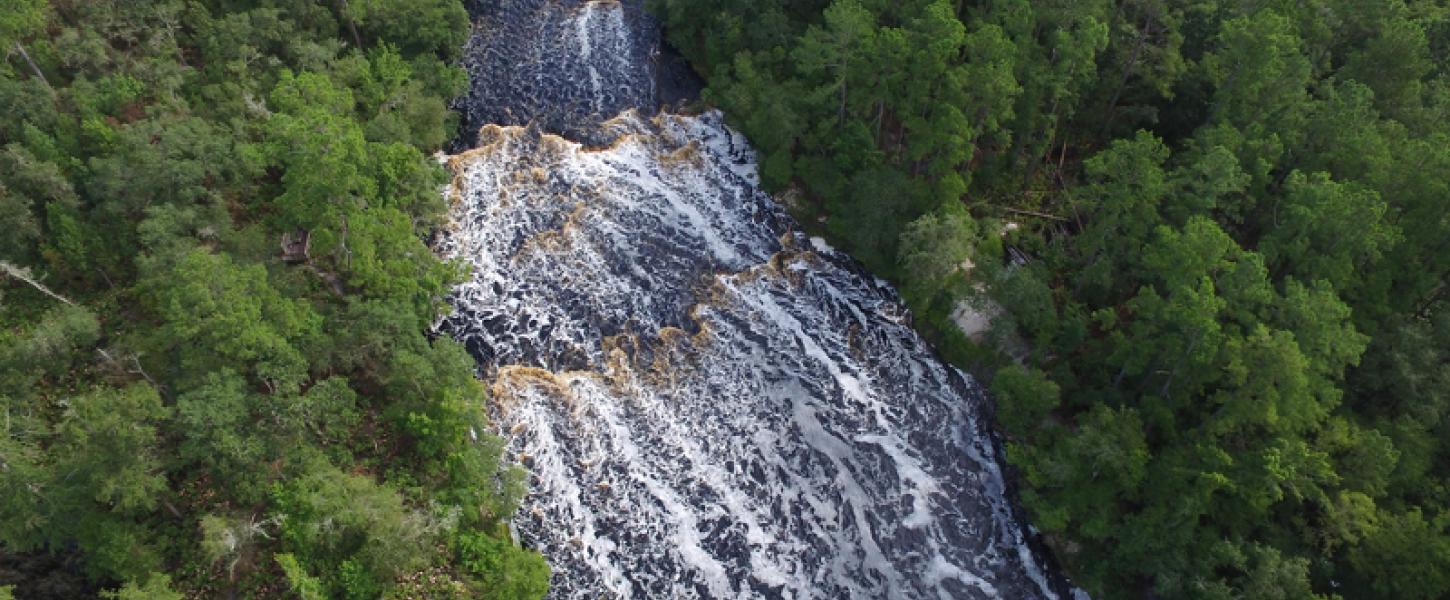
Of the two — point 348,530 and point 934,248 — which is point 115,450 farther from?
point 934,248

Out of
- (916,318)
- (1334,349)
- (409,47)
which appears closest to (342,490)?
(916,318)

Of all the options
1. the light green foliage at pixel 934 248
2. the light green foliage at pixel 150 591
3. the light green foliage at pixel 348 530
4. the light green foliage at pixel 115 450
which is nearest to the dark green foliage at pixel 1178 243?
the light green foliage at pixel 934 248

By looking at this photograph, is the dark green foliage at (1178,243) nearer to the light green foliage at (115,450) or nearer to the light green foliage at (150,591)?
the light green foliage at (115,450)

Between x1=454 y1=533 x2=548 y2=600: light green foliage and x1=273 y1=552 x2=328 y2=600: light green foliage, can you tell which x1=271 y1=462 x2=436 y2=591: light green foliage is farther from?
x1=454 y1=533 x2=548 y2=600: light green foliage

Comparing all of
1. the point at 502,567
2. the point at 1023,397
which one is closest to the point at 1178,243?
the point at 1023,397

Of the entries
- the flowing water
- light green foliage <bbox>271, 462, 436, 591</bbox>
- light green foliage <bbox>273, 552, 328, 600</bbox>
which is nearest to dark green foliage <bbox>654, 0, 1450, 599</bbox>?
the flowing water

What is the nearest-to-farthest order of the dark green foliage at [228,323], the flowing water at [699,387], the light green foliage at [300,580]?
the light green foliage at [300,580] < the dark green foliage at [228,323] < the flowing water at [699,387]

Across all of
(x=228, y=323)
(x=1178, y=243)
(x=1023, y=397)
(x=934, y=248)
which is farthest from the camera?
(x=934, y=248)
